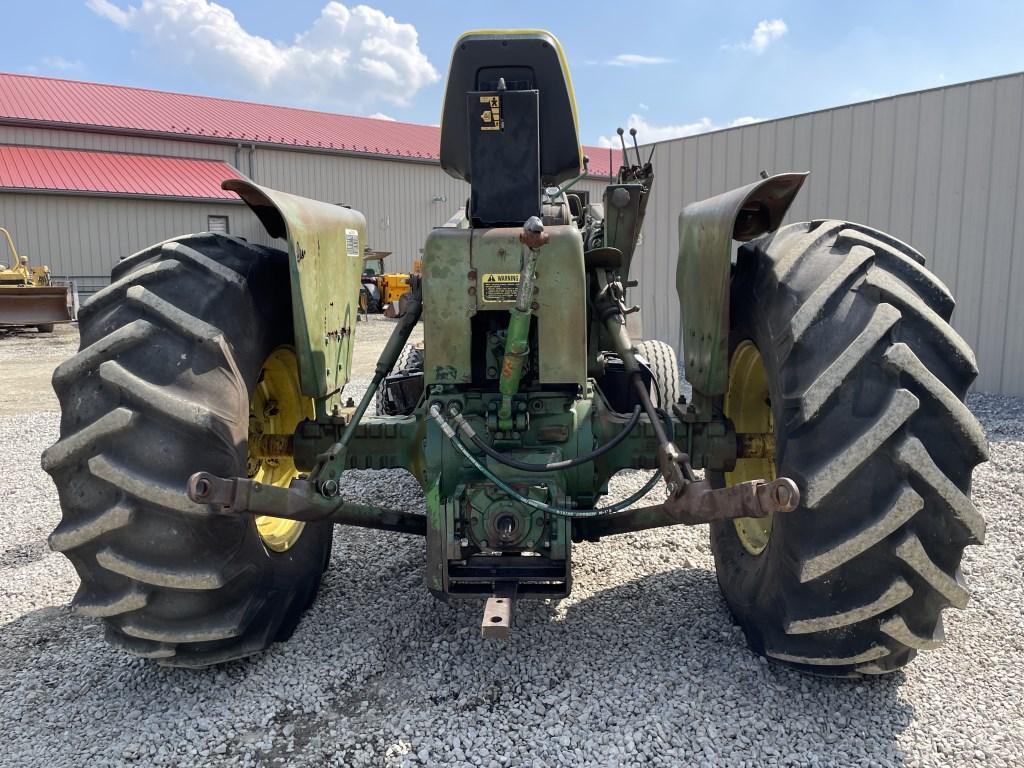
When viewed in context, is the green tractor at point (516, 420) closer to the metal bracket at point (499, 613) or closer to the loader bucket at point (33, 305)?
the metal bracket at point (499, 613)

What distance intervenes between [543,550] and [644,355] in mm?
3229

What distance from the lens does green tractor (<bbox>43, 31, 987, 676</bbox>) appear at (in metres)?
2.25

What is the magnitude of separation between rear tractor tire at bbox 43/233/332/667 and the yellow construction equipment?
55.5 ft

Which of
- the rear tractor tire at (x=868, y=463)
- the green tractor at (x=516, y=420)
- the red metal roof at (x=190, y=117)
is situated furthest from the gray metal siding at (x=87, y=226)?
the rear tractor tire at (x=868, y=463)

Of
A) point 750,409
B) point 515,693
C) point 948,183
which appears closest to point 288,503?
point 515,693

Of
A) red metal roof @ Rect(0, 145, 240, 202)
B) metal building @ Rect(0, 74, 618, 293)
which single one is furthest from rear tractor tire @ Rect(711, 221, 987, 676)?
red metal roof @ Rect(0, 145, 240, 202)

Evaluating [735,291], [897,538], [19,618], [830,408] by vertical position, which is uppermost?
[735,291]

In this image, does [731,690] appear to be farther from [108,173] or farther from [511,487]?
[108,173]

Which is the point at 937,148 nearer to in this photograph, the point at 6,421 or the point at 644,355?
A: the point at 644,355

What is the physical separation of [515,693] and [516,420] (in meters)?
0.99

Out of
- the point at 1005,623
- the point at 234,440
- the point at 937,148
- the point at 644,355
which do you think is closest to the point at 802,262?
the point at 1005,623

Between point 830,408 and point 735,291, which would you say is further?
point 735,291

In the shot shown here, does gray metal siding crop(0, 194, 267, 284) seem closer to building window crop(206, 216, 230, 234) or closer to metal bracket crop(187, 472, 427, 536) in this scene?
building window crop(206, 216, 230, 234)

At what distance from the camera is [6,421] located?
325 inches
